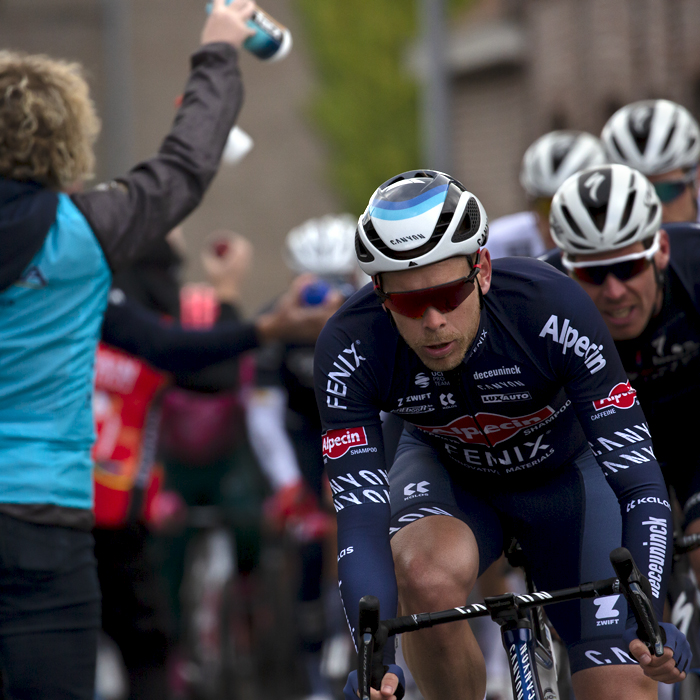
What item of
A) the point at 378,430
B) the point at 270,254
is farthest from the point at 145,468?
the point at 270,254

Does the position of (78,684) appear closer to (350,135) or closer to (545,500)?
(545,500)

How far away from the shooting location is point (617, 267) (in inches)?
168

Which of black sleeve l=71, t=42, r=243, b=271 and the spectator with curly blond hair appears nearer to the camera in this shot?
the spectator with curly blond hair

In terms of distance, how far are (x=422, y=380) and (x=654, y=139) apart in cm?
289

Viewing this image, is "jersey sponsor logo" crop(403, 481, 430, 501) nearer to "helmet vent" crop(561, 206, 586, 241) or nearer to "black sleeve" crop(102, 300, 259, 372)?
"helmet vent" crop(561, 206, 586, 241)

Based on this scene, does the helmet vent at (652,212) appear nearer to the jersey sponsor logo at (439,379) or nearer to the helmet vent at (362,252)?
the jersey sponsor logo at (439,379)

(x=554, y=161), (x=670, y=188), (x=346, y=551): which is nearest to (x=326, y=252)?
(x=554, y=161)

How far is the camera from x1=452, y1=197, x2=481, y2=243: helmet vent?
340 cm

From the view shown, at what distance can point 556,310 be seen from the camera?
3.54 meters

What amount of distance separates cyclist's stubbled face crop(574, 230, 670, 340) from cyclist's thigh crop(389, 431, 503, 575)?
0.84m

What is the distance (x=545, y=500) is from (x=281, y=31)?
2045 mm

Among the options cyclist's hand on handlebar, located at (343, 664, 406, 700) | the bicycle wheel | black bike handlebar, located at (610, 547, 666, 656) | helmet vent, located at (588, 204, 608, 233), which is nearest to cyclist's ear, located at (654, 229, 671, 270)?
helmet vent, located at (588, 204, 608, 233)

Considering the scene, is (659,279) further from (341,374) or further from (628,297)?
(341,374)

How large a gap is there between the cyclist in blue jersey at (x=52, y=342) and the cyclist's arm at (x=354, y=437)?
0.78m
